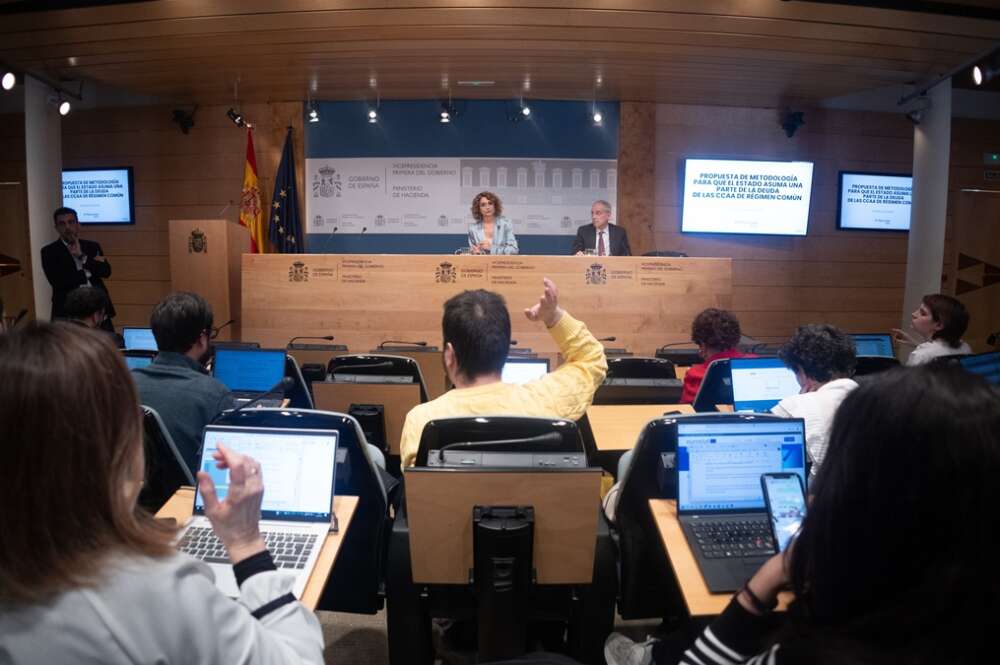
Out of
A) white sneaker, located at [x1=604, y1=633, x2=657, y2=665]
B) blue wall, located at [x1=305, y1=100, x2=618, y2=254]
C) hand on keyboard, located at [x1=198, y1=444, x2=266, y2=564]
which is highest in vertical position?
blue wall, located at [x1=305, y1=100, x2=618, y2=254]

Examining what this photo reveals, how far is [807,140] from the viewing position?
6.74 meters

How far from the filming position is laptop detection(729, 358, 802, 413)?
2.88 meters

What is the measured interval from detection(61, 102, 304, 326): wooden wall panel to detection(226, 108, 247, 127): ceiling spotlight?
19cm

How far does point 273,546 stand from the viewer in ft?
4.74

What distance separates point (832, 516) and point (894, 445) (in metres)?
0.12

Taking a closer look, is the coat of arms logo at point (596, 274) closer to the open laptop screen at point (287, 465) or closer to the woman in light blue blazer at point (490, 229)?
the woman in light blue blazer at point (490, 229)

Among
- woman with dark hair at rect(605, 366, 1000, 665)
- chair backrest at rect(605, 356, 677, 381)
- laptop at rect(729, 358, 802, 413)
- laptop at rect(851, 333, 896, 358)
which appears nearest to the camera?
woman with dark hair at rect(605, 366, 1000, 665)

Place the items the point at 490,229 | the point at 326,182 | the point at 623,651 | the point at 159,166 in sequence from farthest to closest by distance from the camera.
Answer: the point at 159,166
the point at 326,182
the point at 490,229
the point at 623,651

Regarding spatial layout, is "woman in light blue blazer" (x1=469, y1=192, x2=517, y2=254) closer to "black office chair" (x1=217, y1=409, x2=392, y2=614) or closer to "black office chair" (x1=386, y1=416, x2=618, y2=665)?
"black office chair" (x1=217, y1=409, x2=392, y2=614)

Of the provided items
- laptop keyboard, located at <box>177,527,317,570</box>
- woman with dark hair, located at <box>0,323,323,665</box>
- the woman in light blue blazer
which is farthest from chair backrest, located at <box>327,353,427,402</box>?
woman with dark hair, located at <box>0,323,323,665</box>

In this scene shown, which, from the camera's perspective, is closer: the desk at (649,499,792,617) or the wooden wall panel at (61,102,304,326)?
the desk at (649,499,792,617)

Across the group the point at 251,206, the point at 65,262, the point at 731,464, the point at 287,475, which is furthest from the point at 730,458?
the point at 251,206

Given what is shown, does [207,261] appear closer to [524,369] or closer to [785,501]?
[524,369]

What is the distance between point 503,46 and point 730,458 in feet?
14.2
